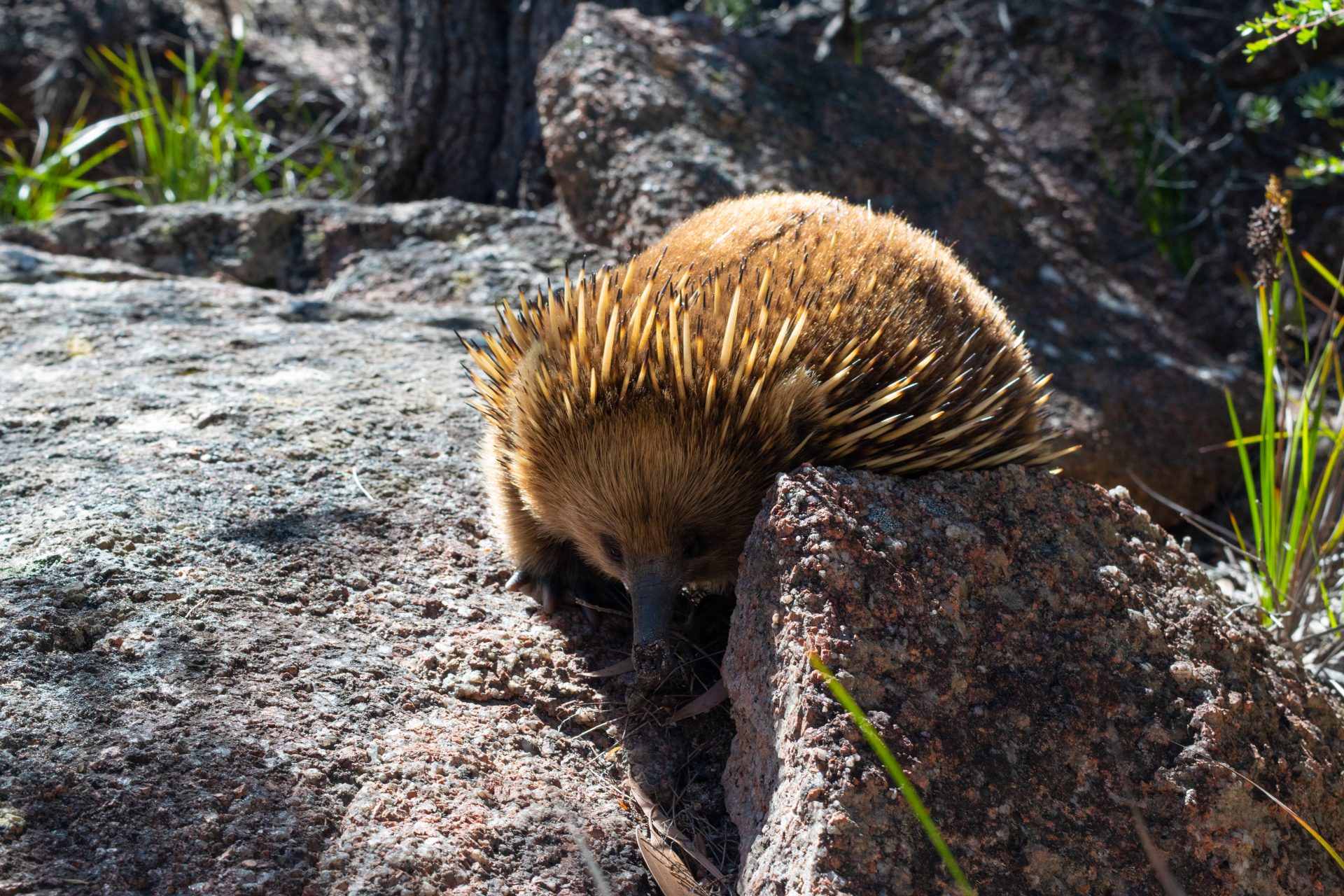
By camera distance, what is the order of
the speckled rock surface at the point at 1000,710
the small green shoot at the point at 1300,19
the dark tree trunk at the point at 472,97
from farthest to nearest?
1. the dark tree trunk at the point at 472,97
2. the small green shoot at the point at 1300,19
3. the speckled rock surface at the point at 1000,710

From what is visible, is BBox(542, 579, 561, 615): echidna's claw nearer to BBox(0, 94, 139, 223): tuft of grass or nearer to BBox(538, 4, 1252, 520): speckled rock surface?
BBox(538, 4, 1252, 520): speckled rock surface

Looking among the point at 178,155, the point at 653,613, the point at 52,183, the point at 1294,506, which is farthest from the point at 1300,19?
the point at 52,183

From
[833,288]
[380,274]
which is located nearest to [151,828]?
[833,288]

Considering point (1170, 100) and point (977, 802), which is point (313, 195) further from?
point (977, 802)

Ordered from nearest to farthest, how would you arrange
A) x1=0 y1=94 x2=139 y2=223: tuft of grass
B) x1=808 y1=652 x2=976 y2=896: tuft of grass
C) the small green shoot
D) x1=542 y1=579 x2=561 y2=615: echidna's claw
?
x1=808 y1=652 x2=976 y2=896: tuft of grass < the small green shoot < x1=542 y1=579 x2=561 y2=615: echidna's claw < x1=0 y1=94 x2=139 y2=223: tuft of grass

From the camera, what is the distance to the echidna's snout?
183 centimetres

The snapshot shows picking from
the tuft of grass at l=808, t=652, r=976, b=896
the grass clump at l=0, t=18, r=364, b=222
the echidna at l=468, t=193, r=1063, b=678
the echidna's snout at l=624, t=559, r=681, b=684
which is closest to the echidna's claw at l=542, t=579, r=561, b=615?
the echidna at l=468, t=193, r=1063, b=678

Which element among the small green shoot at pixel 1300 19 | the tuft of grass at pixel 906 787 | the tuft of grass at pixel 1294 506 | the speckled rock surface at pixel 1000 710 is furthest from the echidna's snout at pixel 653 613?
the small green shoot at pixel 1300 19

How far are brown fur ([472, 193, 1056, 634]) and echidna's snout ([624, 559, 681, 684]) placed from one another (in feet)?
0.08

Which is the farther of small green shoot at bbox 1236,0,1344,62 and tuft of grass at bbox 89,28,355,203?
tuft of grass at bbox 89,28,355,203

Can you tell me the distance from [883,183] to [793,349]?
8.15 feet

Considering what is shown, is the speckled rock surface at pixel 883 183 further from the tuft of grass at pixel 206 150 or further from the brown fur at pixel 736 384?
the tuft of grass at pixel 206 150

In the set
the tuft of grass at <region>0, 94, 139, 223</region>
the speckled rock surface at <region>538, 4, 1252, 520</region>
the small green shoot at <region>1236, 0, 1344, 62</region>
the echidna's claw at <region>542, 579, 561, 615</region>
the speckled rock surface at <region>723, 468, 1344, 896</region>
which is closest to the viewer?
the speckled rock surface at <region>723, 468, 1344, 896</region>

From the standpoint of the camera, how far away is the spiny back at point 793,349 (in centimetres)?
182
